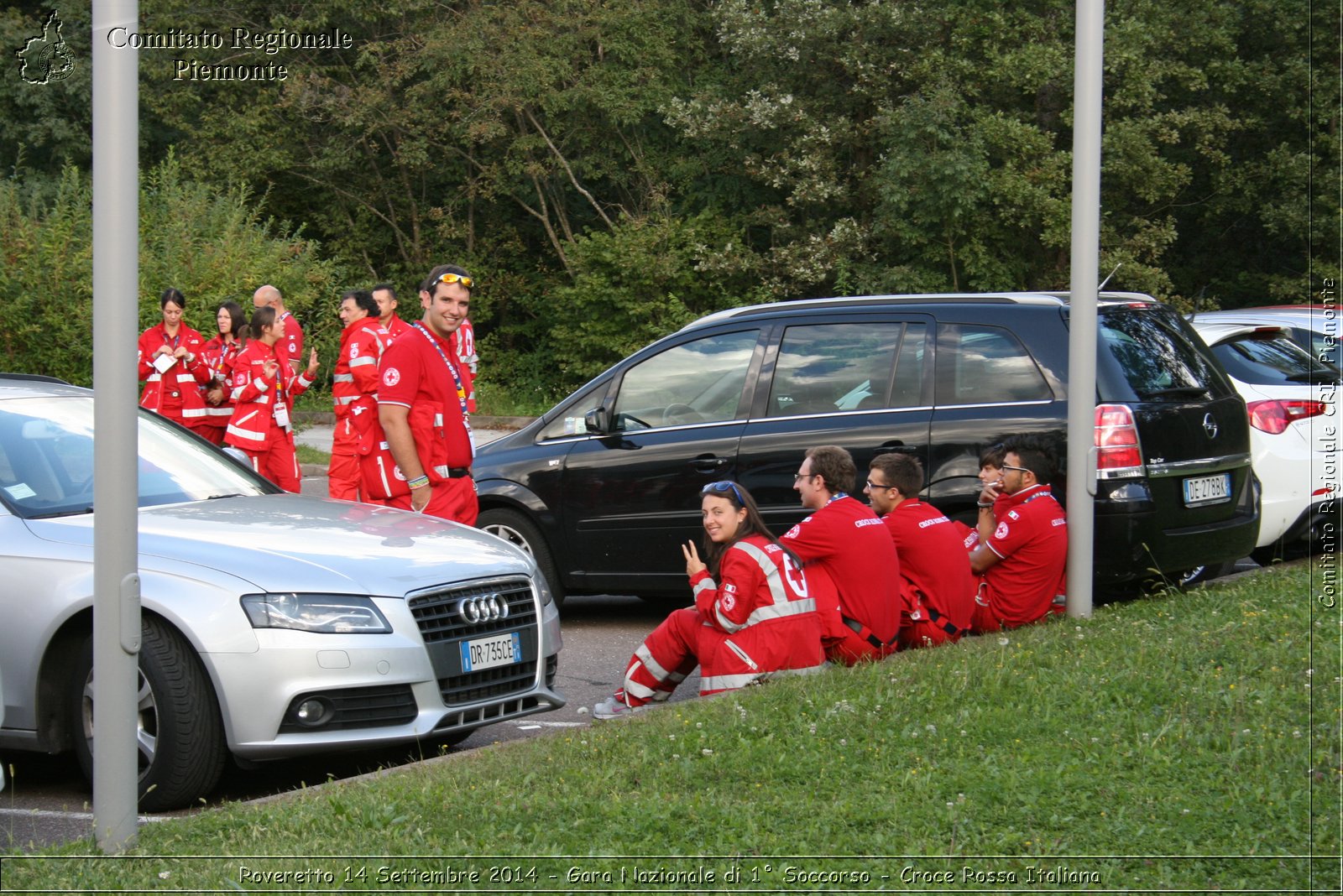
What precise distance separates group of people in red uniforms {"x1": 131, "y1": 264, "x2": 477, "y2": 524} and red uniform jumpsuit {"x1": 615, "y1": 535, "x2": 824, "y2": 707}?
187cm

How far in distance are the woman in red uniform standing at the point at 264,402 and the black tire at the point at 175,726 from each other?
6104mm

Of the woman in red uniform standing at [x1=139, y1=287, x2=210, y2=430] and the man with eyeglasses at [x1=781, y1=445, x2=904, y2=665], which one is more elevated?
the woman in red uniform standing at [x1=139, y1=287, x2=210, y2=430]

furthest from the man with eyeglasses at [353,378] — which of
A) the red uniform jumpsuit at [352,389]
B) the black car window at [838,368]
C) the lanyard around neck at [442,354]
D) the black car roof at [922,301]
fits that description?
the black car window at [838,368]

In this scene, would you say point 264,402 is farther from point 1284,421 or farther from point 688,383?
point 1284,421

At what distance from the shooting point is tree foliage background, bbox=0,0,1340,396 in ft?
80.0

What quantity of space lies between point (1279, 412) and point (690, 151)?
21848 millimetres

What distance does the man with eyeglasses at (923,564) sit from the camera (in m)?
6.95

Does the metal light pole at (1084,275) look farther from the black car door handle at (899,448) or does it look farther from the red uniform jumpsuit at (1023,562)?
the black car door handle at (899,448)

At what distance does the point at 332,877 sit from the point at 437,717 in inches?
62.4

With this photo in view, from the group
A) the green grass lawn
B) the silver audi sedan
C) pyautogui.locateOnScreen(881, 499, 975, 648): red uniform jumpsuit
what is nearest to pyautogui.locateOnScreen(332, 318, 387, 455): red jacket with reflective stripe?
the silver audi sedan

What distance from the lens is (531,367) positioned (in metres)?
32.2

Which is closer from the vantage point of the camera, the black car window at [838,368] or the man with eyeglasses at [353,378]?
the black car window at [838,368]

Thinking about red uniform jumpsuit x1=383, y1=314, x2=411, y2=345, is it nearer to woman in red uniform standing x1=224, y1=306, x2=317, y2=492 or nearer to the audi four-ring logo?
woman in red uniform standing x1=224, y1=306, x2=317, y2=492

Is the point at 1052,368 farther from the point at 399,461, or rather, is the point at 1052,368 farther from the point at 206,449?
the point at 206,449
